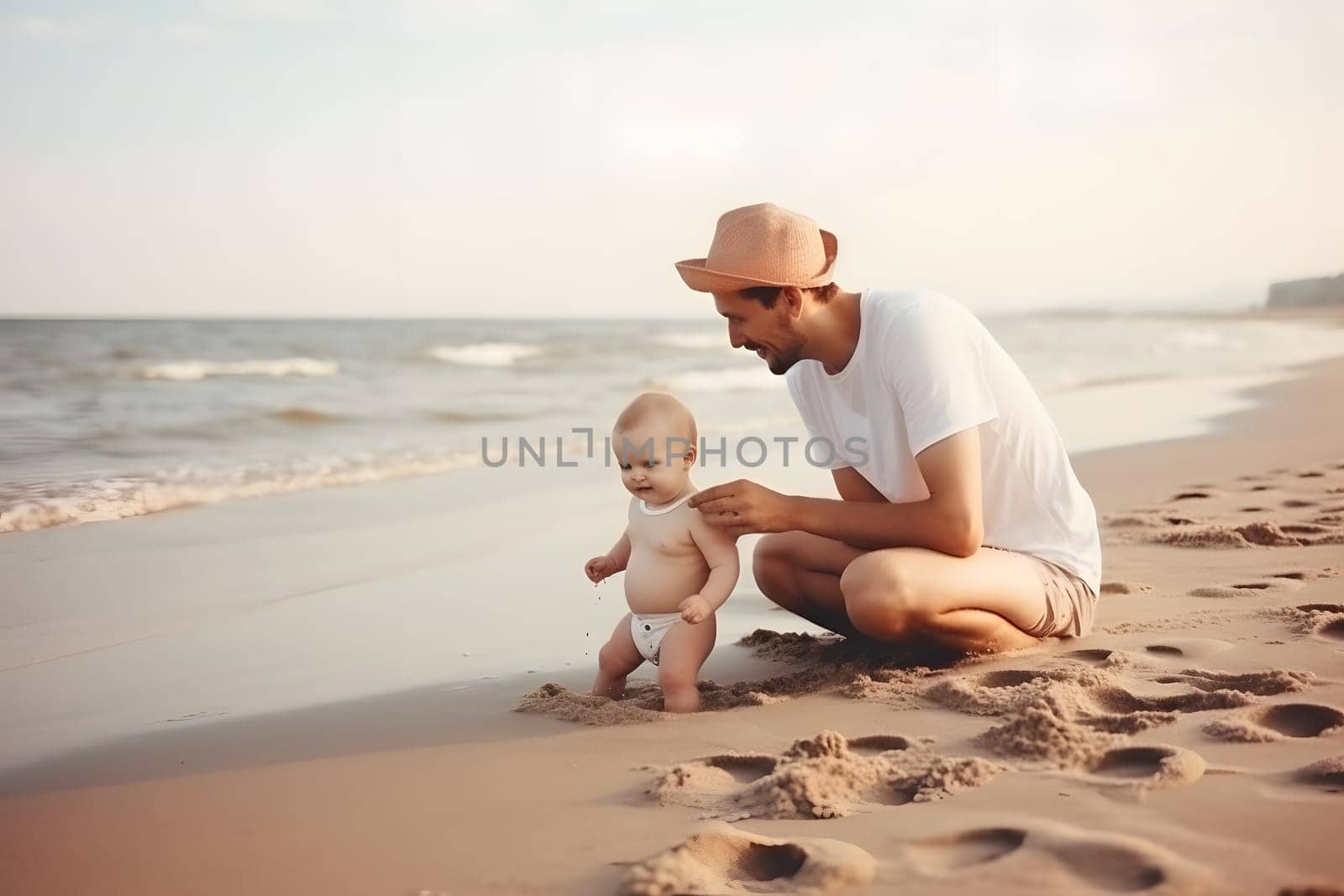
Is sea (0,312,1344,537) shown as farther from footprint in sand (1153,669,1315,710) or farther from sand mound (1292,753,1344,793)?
sand mound (1292,753,1344,793)

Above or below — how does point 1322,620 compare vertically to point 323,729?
above

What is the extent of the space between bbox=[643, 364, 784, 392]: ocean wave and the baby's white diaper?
12.2 metres

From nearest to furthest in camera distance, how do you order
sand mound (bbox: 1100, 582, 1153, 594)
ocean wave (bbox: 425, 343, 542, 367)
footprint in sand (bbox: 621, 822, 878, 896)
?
footprint in sand (bbox: 621, 822, 878, 896) → sand mound (bbox: 1100, 582, 1153, 594) → ocean wave (bbox: 425, 343, 542, 367)

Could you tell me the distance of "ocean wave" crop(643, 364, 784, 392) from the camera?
1628cm

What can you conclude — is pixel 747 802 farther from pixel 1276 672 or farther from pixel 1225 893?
pixel 1276 672

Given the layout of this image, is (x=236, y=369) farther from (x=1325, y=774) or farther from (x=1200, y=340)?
(x=1200, y=340)

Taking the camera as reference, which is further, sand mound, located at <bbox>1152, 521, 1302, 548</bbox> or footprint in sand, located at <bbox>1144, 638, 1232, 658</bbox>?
sand mound, located at <bbox>1152, 521, 1302, 548</bbox>

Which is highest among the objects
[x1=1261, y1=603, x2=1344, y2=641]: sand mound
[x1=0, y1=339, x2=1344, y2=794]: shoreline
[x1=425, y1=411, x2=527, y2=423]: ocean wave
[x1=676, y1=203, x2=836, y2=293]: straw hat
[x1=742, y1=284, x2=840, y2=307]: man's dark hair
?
[x1=676, y1=203, x2=836, y2=293]: straw hat

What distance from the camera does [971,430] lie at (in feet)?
9.98

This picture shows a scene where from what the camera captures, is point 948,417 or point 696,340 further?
point 696,340

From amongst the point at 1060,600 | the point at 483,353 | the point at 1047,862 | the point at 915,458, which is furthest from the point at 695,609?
the point at 483,353

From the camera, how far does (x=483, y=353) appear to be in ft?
93.3

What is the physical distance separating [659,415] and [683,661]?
28.0 inches

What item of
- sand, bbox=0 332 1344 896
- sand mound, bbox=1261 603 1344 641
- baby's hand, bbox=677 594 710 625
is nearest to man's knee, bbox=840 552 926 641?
sand, bbox=0 332 1344 896
